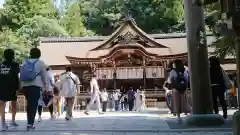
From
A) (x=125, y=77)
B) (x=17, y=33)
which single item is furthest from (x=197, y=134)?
(x=17, y=33)

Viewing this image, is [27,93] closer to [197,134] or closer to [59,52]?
[197,134]

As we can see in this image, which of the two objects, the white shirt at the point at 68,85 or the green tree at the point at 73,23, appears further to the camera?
the green tree at the point at 73,23

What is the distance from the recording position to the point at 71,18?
1686 inches

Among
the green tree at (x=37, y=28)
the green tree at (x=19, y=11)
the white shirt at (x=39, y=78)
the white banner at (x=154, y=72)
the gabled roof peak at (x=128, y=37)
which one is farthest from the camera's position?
the green tree at (x=19, y=11)

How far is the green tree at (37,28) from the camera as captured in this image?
35156 mm

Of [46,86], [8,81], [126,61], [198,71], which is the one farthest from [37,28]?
[198,71]

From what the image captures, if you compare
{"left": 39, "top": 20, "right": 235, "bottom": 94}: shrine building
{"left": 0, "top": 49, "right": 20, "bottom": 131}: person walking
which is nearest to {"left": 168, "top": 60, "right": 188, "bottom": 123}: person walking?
{"left": 0, "top": 49, "right": 20, "bottom": 131}: person walking

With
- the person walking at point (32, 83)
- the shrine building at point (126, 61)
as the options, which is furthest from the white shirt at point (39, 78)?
the shrine building at point (126, 61)

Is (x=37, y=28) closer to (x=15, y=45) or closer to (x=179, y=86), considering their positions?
(x=15, y=45)

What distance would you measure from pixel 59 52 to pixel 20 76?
951 inches

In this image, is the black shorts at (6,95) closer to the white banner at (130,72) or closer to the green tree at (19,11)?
the white banner at (130,72)

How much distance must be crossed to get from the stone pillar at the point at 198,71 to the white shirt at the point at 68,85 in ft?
10.4

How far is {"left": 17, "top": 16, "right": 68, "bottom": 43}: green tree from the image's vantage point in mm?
35156

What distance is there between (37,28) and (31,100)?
3016 cm
